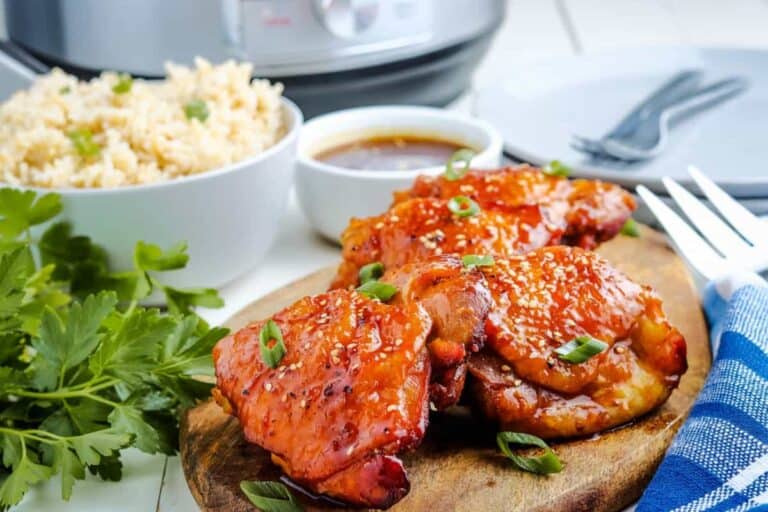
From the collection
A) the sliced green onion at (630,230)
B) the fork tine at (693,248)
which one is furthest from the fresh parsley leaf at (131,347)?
the sliced green onion at (630,230)

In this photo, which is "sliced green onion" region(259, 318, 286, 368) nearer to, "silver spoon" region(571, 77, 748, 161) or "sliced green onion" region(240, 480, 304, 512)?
"sliced green onion" region(240, 480, 304, 512)

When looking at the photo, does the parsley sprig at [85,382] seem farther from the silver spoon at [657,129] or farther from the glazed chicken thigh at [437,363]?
the silver spoon at [657,129]

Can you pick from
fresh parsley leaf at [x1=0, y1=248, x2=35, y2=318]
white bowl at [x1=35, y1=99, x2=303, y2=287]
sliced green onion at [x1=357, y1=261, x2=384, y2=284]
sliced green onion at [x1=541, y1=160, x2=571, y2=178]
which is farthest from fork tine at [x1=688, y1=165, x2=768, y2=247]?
fresh parsley leaf at [x1=0, y1=248, x2=35, y2=318]

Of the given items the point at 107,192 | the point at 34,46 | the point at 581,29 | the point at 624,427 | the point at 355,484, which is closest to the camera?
the point at 355,484

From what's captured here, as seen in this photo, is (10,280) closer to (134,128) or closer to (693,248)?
(134,128)

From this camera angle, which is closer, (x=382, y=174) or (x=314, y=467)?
(x=314, y=467)

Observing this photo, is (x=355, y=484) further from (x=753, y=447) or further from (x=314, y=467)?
(x=753, y=447)

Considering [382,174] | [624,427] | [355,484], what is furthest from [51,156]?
[624,427]
